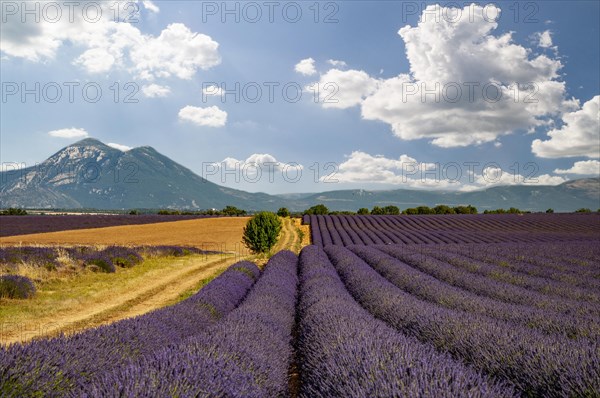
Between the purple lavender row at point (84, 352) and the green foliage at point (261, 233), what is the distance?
16467 mm

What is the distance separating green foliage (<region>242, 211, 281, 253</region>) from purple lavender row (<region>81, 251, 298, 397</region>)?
18.3m

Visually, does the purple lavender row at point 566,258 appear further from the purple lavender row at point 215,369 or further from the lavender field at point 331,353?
the purple lavender row at point 215,369

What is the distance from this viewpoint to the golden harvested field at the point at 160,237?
1217 inches

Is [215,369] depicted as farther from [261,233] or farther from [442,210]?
[442,210]

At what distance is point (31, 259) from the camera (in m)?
14.3

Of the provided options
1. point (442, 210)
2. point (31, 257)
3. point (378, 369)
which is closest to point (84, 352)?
point (378, 369)

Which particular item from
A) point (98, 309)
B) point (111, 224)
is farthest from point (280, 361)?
point (111, 224)

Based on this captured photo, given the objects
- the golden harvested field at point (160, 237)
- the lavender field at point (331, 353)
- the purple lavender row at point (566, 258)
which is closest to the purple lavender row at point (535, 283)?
the lavender field at point (331, 353)

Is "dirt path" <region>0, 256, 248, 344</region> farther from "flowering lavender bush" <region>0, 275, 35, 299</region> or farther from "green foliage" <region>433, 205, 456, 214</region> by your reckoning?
"green foliage" <region>433, 205, 456, 214</region>

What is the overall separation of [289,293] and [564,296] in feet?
21.6

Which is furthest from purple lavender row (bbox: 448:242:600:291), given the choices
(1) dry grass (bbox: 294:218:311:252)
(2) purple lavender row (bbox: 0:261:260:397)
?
(1) dry grass (bbox: 294:218:311:252)

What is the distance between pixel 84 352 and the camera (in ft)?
12.6

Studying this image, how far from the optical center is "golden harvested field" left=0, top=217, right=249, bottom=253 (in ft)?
101

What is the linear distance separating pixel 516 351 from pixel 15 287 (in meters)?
12.3
